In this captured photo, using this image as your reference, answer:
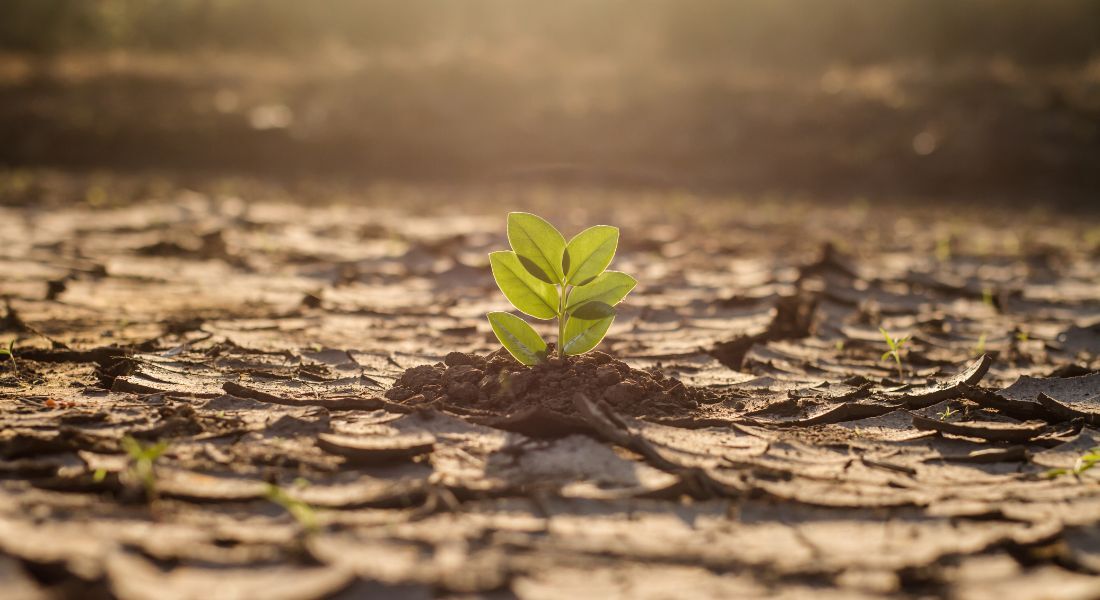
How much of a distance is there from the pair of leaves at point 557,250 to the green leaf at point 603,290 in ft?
0.10

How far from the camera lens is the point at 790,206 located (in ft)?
23.8

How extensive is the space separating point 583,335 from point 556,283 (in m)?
0.12

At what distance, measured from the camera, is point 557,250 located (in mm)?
1758

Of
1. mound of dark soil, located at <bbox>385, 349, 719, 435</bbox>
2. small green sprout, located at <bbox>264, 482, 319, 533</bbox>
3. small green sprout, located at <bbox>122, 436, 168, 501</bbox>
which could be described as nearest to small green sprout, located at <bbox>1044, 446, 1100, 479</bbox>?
mound of dark soil, located at <bbox>385, 349, 719, 435</bbox>

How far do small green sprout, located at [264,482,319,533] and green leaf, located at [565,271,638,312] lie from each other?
0.70 metres

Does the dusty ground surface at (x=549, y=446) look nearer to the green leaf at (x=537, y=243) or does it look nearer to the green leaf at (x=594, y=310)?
the green leaf at (x=594, y=310)

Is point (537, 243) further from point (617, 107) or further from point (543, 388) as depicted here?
point (617, 107)

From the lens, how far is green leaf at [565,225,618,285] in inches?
69.4

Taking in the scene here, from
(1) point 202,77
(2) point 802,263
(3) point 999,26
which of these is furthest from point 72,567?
(3) point 999,26

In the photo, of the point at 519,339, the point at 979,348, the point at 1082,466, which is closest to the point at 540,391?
the point at 519,339

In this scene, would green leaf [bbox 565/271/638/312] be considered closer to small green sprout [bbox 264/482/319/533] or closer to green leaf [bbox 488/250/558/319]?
green leaf [bbox 488/250/558/319]

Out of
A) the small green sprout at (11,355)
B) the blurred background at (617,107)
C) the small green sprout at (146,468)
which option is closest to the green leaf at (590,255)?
the small green sprout at (146,468)

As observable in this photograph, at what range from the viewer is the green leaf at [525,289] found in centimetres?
181

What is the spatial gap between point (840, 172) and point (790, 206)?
2097 millimetres
